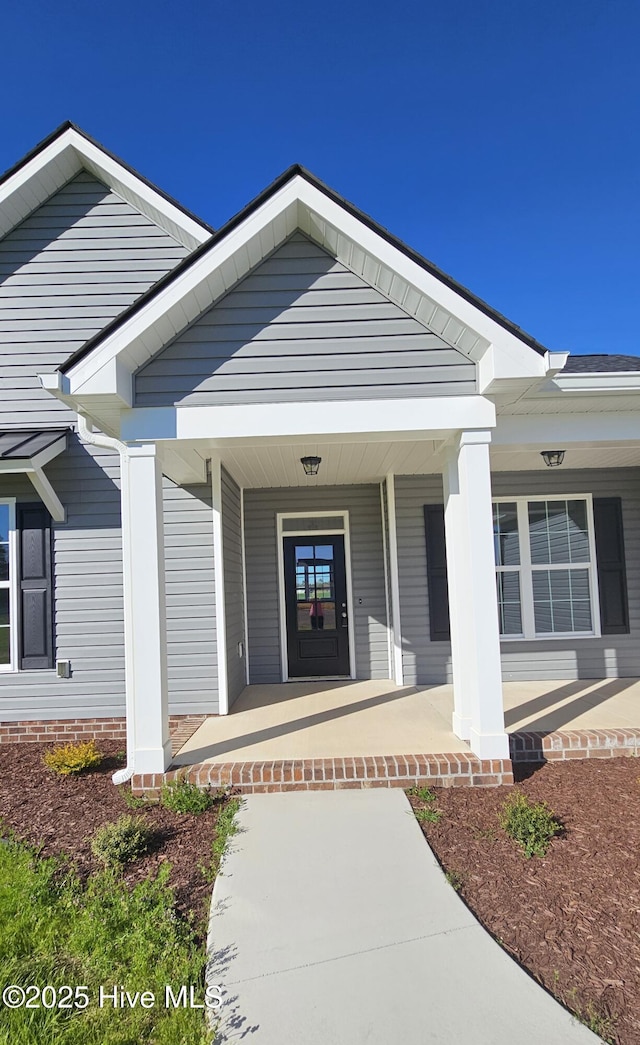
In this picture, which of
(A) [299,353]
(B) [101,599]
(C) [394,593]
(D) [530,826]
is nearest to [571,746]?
(D) [530,826]

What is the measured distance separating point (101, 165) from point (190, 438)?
4.02 m

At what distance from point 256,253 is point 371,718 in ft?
13.9

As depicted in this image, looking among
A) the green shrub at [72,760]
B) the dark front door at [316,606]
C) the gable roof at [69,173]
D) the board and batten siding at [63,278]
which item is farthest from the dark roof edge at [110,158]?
the green shrub at [72,760]

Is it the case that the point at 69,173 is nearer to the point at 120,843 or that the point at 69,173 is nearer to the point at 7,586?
the point at 7,586

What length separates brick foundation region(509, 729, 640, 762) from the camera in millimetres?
4523

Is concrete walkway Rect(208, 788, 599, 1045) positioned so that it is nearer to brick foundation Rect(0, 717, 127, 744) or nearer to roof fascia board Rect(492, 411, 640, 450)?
brick foundation Rect(0, 717, 127, 744)

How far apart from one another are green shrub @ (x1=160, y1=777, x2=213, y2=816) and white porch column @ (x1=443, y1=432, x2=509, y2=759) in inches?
79.1

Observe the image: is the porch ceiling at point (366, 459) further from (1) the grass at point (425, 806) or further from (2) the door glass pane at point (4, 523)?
(1) the grass at point (425, 806)

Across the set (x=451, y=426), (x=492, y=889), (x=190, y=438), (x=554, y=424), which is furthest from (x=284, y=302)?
(x=492, y=889)

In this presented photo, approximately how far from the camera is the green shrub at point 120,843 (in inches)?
125

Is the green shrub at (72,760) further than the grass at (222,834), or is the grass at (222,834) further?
the green shrub at (72,760)

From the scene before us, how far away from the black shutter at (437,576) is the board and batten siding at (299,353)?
302cm

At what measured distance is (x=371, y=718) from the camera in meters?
5.47

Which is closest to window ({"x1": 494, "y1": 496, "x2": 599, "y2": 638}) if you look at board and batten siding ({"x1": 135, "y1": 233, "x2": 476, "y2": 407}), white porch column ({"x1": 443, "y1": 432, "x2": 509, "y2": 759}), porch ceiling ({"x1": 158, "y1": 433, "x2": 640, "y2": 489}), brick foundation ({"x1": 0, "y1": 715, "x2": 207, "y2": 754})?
porch ceiling ({"x1": 158, "y1": 433, "x2": 640, "y2": 489})
